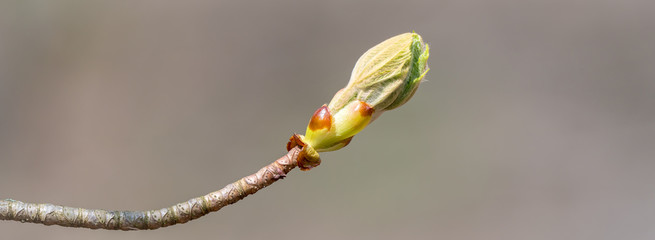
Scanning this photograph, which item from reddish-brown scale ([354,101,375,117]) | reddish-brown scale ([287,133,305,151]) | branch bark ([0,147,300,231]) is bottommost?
branch bark ([0,147,300,231])

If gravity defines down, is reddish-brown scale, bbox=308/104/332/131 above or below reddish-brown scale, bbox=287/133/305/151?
above

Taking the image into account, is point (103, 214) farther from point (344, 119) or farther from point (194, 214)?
point (344, 119)

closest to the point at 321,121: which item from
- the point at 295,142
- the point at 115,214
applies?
the point at 295,142

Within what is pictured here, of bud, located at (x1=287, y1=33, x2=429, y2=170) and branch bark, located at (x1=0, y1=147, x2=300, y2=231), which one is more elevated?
bud, located at (x1=287, y1=33, x2=429, y2=170)

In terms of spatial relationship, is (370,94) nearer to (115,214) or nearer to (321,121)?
(321,121)

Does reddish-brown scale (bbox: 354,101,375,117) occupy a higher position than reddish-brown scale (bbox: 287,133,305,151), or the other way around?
reddish-brown scale (bbox: 354,101,375,117)
